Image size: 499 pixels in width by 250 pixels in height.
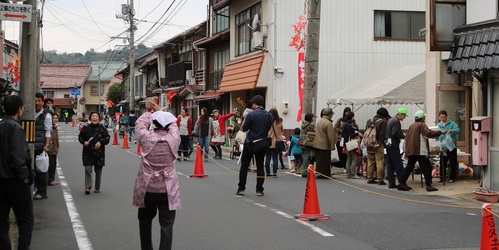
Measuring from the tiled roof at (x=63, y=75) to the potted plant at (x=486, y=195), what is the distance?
87.5 meters

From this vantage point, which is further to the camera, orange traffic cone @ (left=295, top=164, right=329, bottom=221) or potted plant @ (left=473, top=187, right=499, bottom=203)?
potted plant @ (left=473, top=187, right=499, bottom=203)

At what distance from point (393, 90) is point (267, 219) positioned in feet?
41.7

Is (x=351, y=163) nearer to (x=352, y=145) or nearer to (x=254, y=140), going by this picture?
(x=352, y=145)

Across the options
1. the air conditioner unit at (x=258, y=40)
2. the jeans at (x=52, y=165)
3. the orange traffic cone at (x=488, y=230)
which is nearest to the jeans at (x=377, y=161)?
the jeans at (x=52, y=165)

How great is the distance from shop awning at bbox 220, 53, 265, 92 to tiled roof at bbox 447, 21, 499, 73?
15520 mm

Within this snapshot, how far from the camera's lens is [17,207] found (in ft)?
20.8

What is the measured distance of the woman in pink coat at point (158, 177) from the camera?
252 inches

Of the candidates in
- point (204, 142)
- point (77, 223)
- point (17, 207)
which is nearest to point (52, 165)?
point (77, 223)

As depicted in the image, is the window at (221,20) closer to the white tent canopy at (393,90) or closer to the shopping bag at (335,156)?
the white tent canopy at (393,90)

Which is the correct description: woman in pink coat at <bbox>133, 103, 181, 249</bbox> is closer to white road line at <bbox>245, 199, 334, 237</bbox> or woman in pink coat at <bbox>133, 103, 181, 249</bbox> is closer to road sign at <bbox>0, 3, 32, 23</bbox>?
white road line at <bbox>245, 199, 334, 237</bbox>

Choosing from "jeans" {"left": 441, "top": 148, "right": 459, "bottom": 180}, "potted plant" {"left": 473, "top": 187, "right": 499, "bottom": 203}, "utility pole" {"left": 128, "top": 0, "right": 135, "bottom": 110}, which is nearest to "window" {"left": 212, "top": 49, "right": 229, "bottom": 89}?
"utility pole" {"left": 128, "top": 0, "right": 135, "bottom": 110}

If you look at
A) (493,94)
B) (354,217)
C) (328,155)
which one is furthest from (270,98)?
(354,217)

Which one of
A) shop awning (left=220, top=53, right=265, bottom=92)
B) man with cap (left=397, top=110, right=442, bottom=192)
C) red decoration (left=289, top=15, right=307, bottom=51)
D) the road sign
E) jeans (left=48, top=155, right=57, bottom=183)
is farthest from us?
shop awning (left=220, top=53, right=265, bottom=92)

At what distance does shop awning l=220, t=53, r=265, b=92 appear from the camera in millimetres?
27500
